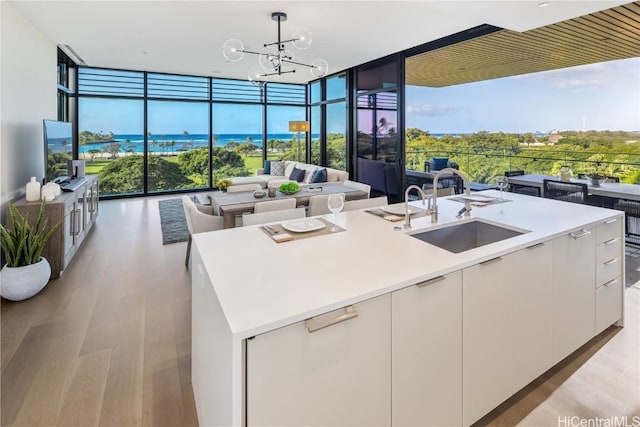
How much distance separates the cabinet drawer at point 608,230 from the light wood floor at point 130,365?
29.1 inches

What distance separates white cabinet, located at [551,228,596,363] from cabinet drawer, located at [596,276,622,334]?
0.33 ft

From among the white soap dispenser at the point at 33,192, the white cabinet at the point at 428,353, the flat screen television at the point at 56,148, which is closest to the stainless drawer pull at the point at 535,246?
the white cabinet at the point at 428,353

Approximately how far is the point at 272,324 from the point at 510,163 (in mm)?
8062

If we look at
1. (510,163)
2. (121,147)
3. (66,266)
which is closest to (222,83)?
(121,147)

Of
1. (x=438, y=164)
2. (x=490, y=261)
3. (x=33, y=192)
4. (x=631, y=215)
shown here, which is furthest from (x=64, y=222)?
(x=438, y=164)

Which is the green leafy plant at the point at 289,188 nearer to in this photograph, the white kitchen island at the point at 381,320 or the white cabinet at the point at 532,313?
the white kitchen island at the point at 381,320

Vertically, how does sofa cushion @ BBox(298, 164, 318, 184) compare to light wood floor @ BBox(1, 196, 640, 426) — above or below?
above

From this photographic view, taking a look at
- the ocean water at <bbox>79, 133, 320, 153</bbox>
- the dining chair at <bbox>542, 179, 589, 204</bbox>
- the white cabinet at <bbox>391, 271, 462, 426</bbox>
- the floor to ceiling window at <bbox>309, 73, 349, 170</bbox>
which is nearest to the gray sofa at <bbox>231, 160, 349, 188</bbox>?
the floor to ceiling window at <bbox>309, 73, 349, 170</bbox>

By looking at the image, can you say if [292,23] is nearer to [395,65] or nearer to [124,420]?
[395,65]

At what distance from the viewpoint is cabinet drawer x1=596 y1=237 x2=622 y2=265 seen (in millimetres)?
2251

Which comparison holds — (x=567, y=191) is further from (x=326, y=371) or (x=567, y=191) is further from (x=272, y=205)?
(x=326, y=371)

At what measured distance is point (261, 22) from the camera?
4461mm

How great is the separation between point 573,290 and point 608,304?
633 millimetres

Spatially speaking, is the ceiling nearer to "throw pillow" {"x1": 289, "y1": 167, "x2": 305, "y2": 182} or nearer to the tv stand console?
the tv stand console
